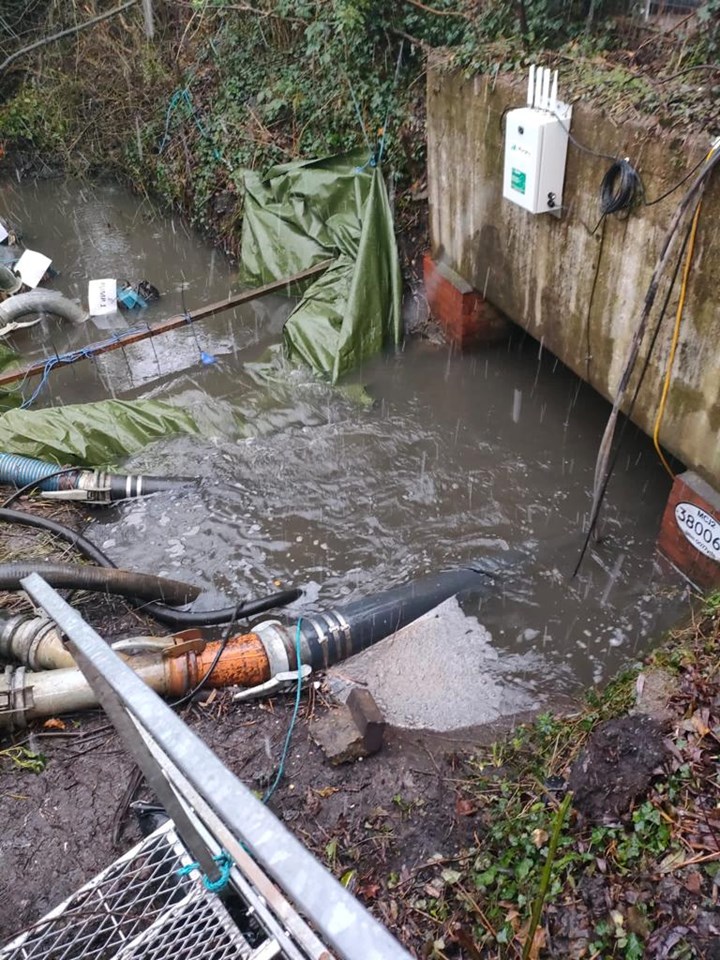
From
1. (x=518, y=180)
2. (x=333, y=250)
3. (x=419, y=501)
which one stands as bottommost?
(x=419, y=501)

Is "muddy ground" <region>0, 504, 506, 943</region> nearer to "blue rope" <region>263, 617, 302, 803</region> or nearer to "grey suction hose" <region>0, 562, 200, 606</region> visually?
"blue rope" <region>263, 617, 302, 803</region>

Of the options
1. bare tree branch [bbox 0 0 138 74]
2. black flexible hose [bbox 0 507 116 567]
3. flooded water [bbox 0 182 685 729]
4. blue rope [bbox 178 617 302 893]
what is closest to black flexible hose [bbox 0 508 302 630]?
black flexible hose [bbox 0 507 116 567]

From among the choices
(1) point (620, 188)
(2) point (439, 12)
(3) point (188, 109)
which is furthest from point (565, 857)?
(3) point (188, 109)

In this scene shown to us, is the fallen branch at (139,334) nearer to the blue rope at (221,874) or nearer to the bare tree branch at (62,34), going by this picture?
the blue rope at (221,874)

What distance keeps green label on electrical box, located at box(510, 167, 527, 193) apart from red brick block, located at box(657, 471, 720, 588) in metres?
2.09

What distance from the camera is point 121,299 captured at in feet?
24.1

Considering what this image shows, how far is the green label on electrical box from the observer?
13.8 feet

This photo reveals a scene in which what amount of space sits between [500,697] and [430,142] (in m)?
4.68

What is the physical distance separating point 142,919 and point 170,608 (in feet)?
6.56

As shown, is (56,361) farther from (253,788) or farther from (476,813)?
(476,813)

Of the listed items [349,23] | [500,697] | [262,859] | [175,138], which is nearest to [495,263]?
[349,23]

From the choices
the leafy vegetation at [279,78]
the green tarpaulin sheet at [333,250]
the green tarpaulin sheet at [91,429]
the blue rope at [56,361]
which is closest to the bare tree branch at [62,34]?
the leafy vegetation at [279,78]

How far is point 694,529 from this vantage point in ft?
12.2

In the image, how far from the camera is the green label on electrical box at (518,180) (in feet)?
13.8
